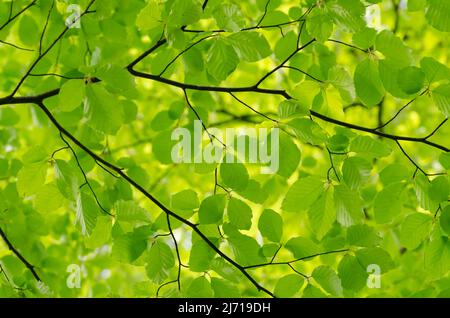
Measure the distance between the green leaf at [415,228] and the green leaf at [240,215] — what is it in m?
0.42


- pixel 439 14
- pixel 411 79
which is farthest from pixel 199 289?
pixel 439 14

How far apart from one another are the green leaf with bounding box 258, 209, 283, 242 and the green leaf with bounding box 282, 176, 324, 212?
162 mm

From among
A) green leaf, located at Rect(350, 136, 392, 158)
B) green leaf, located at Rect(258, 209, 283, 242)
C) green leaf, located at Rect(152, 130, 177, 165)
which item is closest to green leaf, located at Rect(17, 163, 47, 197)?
green leaf, located at Rect(152, 130, 177, 165)

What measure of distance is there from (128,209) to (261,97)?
2.31 meters

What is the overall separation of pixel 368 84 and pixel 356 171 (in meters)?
0.23

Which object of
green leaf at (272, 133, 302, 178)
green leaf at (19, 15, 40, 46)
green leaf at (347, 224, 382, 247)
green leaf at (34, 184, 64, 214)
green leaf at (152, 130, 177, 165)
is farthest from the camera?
green leaf at (19, 15, 40, 46)

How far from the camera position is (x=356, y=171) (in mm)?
1363

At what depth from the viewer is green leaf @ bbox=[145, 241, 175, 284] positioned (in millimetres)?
1441

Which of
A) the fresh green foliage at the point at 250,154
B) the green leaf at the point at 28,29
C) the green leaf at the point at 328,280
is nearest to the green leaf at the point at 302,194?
the fresh green foliage at the point at 250,154

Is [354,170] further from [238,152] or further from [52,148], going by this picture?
[52,148]

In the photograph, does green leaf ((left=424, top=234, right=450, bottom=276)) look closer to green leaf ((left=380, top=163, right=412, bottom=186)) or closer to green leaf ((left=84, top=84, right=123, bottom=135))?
green leaf ((left=380, top=163, right=412, bottom=186))

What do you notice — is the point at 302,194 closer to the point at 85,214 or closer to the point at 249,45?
the point at 249,45

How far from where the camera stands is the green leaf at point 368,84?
55.7 inches

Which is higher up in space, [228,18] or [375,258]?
[228,18]
